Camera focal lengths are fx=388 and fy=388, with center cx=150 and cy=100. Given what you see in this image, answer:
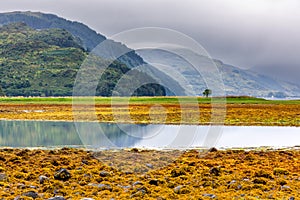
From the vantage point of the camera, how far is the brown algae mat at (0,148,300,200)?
16344mm

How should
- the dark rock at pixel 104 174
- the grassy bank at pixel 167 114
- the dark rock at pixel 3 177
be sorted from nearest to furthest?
the dark rock at pixel 3 177
the dark rock at pixel 104 174
the grassy bank at pixel 167 114

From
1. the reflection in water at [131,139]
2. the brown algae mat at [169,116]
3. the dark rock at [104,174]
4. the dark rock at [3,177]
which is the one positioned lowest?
the dark rock at [3,177]

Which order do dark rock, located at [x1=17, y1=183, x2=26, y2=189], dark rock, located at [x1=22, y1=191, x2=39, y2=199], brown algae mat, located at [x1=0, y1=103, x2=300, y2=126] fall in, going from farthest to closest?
1. brown algae mat, located at [x1=0, y1=103, x2=300, y2=126]
2. dark rock, located at [x1=17, y1=183, x2=26, y2=189]
3. dark rock, located at [x1=22, y1=191, x2=39, y2=199]

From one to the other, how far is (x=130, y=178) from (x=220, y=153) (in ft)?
31.5

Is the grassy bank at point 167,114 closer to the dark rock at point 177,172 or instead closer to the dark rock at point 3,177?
the dark rock at point 177,172

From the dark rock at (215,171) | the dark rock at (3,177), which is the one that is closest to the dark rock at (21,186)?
the dark rock at (3,177)

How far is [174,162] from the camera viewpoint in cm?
2336

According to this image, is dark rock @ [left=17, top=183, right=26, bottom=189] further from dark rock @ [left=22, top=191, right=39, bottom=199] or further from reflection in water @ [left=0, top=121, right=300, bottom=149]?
reflection in water @ [left=0, top=121, right=300, bottom=149]

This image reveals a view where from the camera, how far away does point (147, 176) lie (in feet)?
63.6

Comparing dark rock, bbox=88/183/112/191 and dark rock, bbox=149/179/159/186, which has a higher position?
dark rock, bbox=149/179/159/186

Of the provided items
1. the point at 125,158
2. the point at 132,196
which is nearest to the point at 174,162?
the point at 125,158

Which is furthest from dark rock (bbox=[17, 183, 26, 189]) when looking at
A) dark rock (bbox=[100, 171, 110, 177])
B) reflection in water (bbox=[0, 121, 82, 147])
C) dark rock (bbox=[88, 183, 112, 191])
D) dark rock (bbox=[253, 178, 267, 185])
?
reflection in water (bbox=[0, 121, 82, 147])

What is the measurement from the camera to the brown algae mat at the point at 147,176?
16344 mm

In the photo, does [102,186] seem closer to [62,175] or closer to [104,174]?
[104,174]
